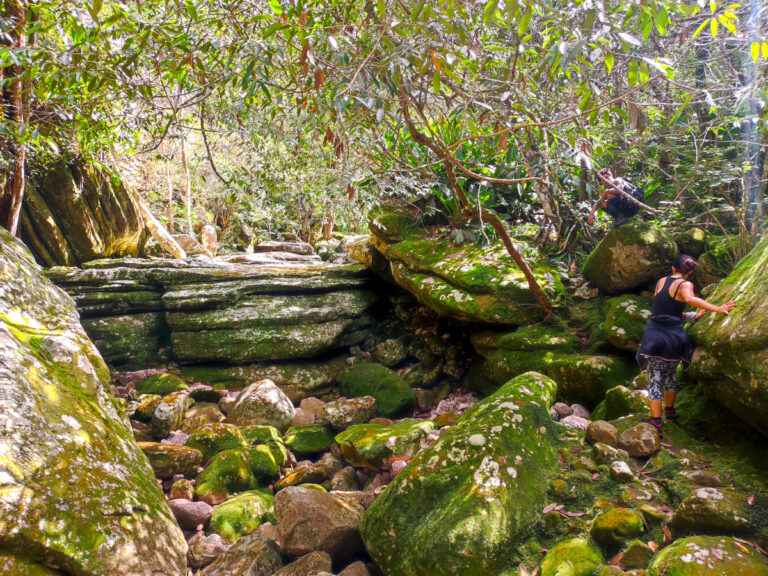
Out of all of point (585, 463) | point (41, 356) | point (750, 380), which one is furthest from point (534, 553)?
point (41, 356)

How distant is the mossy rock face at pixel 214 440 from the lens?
16.4 feet

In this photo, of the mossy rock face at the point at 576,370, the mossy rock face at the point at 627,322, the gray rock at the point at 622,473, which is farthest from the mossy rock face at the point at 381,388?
the gray rock at the point at 622,473

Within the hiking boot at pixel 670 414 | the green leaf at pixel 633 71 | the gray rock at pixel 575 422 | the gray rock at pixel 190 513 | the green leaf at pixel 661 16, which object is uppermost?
the green leaf at pixel 661 16

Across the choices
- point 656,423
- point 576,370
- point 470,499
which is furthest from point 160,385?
point 656,423

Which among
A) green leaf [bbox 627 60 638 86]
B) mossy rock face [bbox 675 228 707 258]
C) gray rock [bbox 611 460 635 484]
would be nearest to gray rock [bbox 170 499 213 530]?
gray rock [bbox 611 460 635 484]

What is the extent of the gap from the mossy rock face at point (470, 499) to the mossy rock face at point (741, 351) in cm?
130

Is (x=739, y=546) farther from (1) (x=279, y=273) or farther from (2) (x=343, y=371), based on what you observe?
(1) (x=279, y=273)

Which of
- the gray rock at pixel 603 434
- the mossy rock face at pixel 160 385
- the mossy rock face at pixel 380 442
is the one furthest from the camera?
the mossy rock face at pixel 160 385

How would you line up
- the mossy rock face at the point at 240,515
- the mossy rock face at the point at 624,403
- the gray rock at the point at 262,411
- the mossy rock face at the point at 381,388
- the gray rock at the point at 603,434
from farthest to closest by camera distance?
the mossy rock face at the point at 381,388
the gray rock at the point at 262,411
the mossy rock face at the point at 624,403
the mossy rock face at the point at 240,515
the gray rock at the point at 603,434

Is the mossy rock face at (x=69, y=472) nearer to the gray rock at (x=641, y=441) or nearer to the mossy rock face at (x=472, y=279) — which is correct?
the gray rock at (x=641, y=441)

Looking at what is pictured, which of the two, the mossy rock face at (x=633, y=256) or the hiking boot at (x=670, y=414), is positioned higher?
the mossy rock face at (x=633, y=256)

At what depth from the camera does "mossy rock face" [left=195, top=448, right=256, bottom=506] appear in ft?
13.9

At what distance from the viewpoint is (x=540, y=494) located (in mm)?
2918

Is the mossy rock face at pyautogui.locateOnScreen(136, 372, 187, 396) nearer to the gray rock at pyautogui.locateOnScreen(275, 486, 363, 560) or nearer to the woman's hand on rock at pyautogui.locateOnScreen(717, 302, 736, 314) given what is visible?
the gray rock at pyautogui.locateOnScreen(275, 486, 363, 560)
